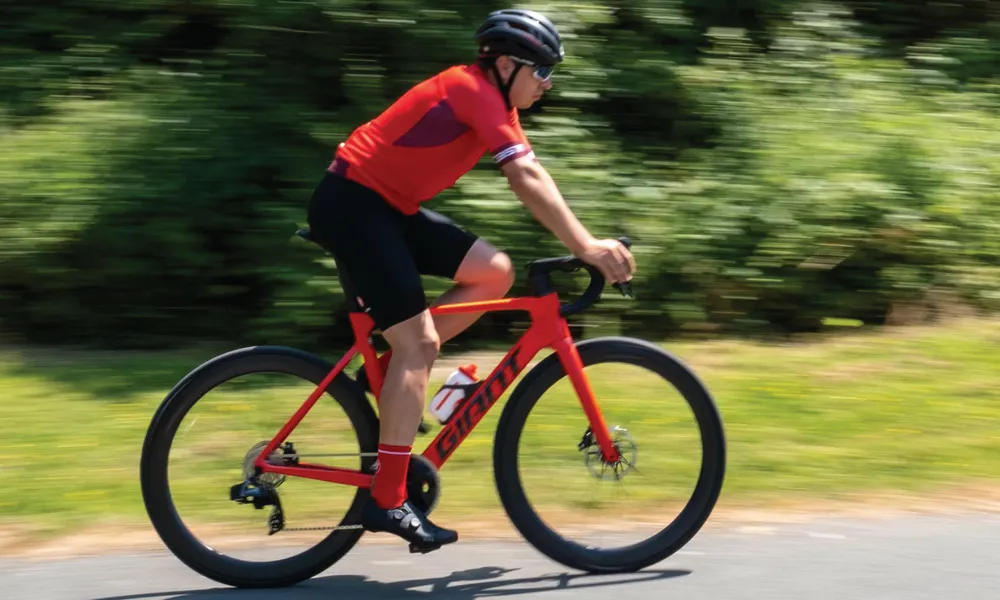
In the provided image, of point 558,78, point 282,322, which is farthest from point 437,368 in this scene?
point 558,78

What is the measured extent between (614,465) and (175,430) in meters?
1.50

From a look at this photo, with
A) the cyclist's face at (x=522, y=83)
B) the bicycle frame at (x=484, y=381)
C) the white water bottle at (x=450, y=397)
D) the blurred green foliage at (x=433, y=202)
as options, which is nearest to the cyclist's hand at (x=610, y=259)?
the bicycle frame at (x=484, y=381)

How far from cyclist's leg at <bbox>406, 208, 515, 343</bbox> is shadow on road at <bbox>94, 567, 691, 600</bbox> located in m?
0.82

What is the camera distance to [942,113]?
9.23 m

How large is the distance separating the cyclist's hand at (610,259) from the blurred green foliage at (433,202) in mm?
3039

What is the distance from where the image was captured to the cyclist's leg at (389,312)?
4.05m

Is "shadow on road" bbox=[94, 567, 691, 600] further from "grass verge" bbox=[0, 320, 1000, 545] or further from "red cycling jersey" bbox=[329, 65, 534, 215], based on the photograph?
"red cycling jersey" bbox=[329, 65, 534, 215]

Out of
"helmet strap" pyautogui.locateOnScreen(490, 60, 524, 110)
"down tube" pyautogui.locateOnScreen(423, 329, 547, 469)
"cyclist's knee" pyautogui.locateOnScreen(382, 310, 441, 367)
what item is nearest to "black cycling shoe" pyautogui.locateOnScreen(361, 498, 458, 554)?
"down tube" pyautogui.locateOnScreen(423, 329, 547, 469)

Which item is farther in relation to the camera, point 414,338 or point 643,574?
point 643,574

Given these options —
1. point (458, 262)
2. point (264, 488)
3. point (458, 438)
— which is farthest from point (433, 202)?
point (264, 488)

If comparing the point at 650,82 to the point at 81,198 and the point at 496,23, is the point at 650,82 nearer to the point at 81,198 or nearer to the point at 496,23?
the point at 81,198

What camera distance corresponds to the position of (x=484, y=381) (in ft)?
14.1

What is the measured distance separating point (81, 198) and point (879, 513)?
472cm

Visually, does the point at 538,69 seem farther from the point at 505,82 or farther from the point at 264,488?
the point at 264,488
